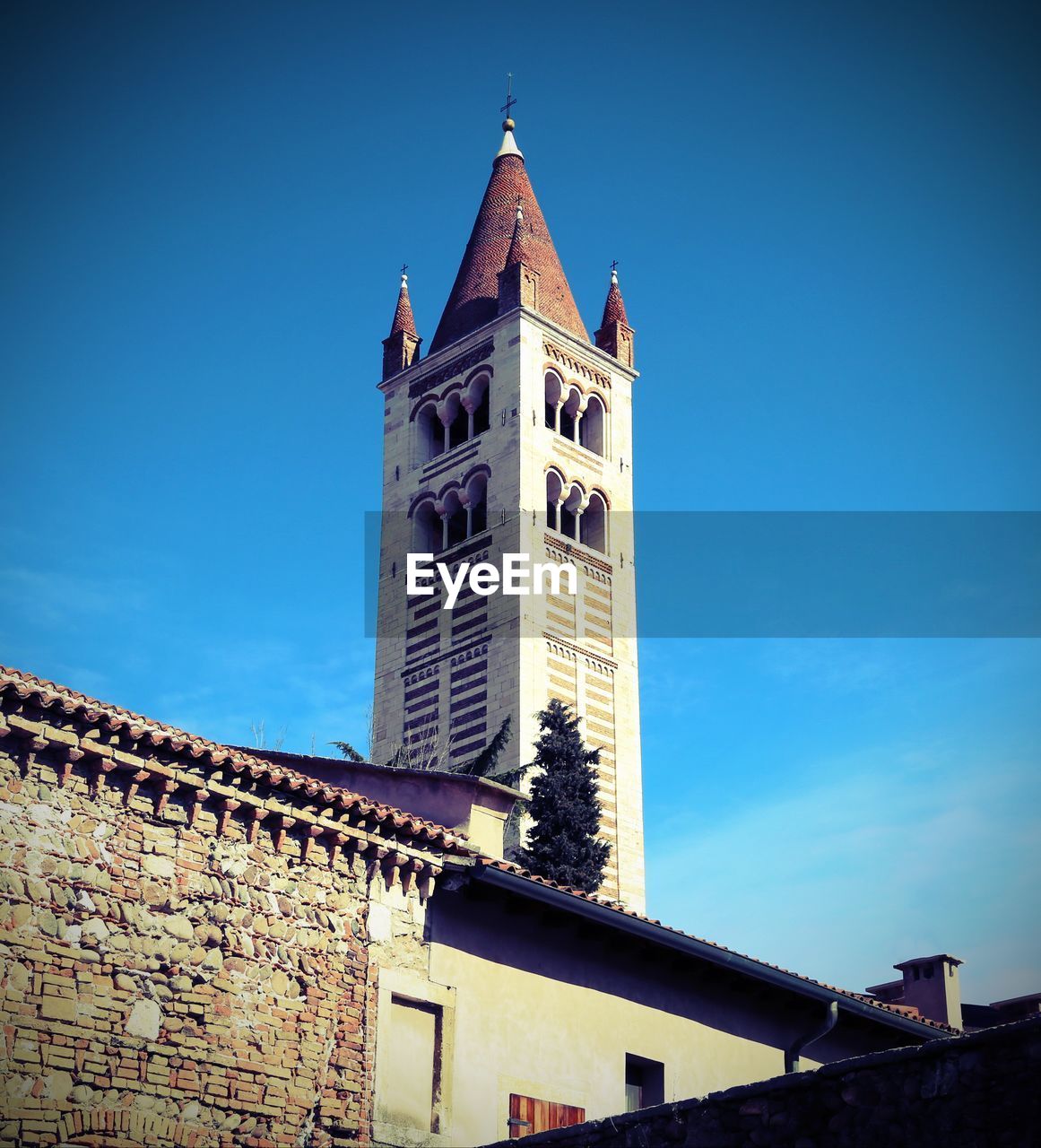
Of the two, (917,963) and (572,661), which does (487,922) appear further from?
(572,661)

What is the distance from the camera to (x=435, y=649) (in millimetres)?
50000

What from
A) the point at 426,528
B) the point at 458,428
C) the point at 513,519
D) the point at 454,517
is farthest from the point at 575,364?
the point at 426,528

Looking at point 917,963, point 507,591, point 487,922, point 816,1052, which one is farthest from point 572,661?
point 487,922

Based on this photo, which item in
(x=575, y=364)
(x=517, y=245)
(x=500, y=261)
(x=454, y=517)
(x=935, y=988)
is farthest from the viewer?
(x=500, y=261)

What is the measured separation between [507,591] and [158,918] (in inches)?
1411

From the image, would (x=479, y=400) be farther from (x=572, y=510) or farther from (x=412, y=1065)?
(x=412, y=1065)

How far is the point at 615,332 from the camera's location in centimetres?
5747

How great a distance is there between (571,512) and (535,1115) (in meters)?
37.4

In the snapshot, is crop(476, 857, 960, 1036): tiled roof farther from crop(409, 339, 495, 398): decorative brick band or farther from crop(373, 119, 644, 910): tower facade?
crop(409, 339, 495, 398): decorative brick band

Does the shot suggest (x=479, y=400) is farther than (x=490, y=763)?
Result: Yes

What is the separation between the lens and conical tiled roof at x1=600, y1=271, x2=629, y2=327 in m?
58.0

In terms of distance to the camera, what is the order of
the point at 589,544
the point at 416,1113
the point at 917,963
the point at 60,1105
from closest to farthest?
the point at 60,1105 → the point at 416,1113 → the point at 917,963 → the point at 589,544

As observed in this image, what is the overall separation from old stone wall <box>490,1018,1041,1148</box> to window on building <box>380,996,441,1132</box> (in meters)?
3.83

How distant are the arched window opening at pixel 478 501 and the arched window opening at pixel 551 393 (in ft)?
10.7
